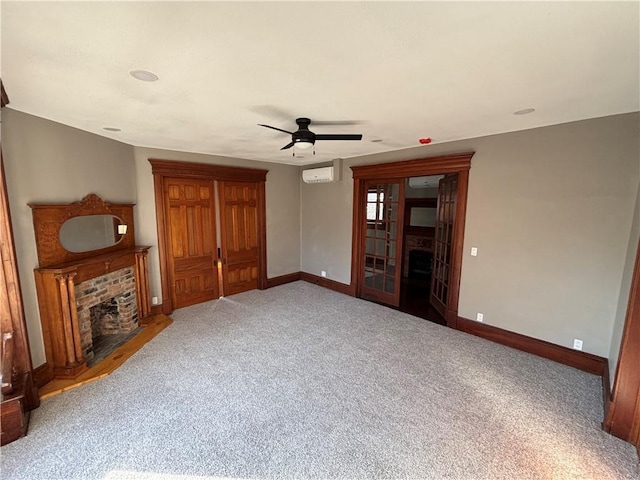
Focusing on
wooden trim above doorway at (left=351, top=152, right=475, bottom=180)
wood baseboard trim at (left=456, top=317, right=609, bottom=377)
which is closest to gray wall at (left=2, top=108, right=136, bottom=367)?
wooden trim above doorway at (left=351, top=152, right=475, bottom=180)

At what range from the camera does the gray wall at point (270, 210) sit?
3.96 metres

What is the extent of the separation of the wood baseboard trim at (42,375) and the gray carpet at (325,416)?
0.26m

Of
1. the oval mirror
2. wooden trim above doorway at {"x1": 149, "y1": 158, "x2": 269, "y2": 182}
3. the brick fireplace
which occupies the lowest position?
the brick fireplace

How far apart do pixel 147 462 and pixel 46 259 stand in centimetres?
215

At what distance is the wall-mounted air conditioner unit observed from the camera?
5.00 m

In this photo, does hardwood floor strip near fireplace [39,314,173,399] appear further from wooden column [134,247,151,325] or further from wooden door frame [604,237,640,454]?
wooden door frame [604,237,640,454]

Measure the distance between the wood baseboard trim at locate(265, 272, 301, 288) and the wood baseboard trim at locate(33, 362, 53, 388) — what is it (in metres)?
3.28

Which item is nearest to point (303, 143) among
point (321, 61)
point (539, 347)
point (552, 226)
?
point (321, 61)

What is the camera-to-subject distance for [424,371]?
Result: 2.84 meters

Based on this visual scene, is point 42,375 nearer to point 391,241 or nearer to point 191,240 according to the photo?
point 191,240

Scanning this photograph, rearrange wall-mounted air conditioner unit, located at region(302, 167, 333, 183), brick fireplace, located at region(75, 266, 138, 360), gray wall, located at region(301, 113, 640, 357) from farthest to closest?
1. wall-mounted air conditioner unit, located at region(302, 167, 333, 183)
2. brick fireplace, located at region(75, 266, 138, 360)
3. gray wall, located at region(301, 113, 640, 357)

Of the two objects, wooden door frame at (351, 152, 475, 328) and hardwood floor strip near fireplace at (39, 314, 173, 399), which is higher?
wooden door frame at (351, 152, 475, 328)

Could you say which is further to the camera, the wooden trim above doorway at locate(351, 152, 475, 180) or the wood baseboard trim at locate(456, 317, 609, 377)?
the wooden trim above doorway at locate(351, 152, 475, 180)

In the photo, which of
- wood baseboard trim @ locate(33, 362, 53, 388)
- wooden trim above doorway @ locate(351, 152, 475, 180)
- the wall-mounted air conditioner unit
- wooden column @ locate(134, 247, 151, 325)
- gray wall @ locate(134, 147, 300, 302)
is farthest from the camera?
the wall-mounted air conditioner unit
